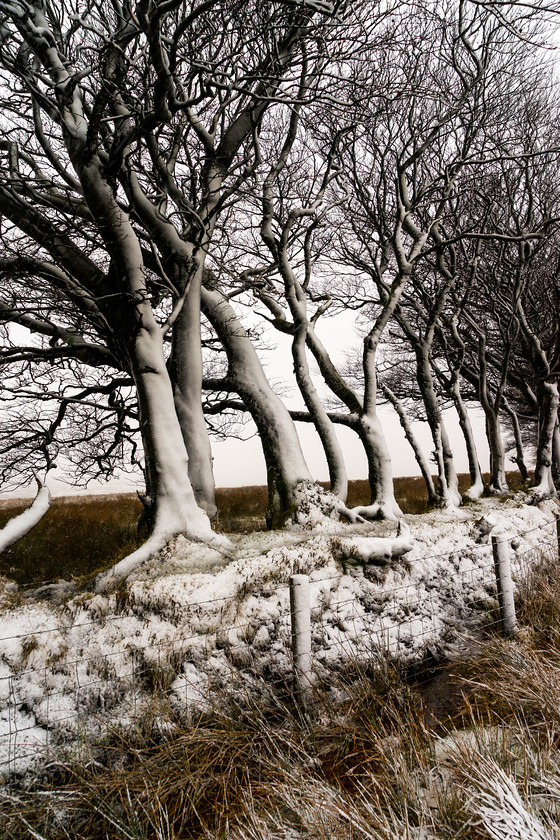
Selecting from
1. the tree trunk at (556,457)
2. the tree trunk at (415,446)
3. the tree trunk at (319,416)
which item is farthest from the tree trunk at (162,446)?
the tree trunk at (556,457)

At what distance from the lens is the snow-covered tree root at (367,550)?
5.52 meters

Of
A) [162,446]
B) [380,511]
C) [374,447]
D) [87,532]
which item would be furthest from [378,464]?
[87,532]

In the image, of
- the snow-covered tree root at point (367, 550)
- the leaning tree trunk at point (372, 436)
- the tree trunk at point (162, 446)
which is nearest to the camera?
the snow-covered tree root at point (367, 550)

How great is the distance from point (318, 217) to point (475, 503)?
19.3ft

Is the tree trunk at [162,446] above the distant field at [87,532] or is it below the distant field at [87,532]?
above

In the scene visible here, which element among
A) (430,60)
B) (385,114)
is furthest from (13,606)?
(430,60)

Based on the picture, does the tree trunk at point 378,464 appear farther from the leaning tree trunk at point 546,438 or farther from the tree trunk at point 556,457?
the tree trunk at point 556,457

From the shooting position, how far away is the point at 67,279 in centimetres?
665

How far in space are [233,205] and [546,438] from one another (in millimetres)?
7929

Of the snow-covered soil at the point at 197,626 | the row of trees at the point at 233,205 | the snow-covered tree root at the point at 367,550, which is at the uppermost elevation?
the row of trees at the point at 233,205

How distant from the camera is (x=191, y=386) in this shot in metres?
7.43

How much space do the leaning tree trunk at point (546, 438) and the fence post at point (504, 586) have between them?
592 centimetres

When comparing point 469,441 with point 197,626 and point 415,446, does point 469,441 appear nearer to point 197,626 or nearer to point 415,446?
point 415,446

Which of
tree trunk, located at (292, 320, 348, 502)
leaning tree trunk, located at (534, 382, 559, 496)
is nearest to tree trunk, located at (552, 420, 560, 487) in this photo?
leaning tree trunk, located at (534, 382, 559, 496)
